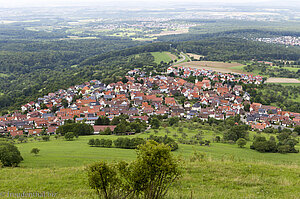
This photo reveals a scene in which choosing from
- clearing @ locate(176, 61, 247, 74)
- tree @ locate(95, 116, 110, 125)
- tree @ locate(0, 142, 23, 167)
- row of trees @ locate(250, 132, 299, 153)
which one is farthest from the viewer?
clearing @ locate(176, 61, 247, 74)

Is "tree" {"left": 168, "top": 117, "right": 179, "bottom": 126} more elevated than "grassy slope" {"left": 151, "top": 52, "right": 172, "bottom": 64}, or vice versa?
"grassy slope" {"left": 151, "top": 52, "right": 172, "bottom": 64}

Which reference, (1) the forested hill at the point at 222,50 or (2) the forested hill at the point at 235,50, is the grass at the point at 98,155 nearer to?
(1) the forested hill at the point at 222,50

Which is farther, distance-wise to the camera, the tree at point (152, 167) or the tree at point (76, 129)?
the tree at point (76, 129)

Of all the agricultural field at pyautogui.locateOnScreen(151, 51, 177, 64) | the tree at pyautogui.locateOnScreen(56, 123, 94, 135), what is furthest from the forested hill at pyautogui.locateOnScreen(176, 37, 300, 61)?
the tree at pyautogui.locateOnScreen(56, 123, 94, 135)

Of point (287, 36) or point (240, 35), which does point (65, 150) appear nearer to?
point (240, 35)

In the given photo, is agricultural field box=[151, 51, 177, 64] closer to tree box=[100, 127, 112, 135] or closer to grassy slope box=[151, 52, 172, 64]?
grassy slope box=[151, 52, 172, 64]

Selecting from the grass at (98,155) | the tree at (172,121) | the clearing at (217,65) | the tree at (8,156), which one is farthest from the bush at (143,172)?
the clearing at (217,65)

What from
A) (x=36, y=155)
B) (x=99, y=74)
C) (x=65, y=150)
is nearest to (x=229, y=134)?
(x=65, y=150)

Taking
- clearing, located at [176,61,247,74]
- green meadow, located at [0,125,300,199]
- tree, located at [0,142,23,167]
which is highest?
green meadow, located at [0,125,300,199]
